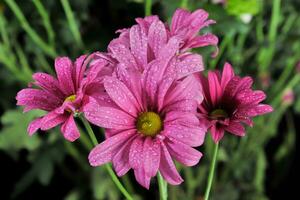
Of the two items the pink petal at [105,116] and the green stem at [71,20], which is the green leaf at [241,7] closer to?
the green stem at [71,20]

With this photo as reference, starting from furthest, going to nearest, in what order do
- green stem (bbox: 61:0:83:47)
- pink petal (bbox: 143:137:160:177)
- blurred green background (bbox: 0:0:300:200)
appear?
blurred green background (bbox: 0:0:300:200) → green stem (bbox: 61:0:83:47) → pink petal (bbox: 143:137:160:177)

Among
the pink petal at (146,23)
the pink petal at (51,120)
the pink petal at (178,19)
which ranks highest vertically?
the pink petal at (146,23)

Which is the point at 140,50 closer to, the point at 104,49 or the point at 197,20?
the point at 197,20

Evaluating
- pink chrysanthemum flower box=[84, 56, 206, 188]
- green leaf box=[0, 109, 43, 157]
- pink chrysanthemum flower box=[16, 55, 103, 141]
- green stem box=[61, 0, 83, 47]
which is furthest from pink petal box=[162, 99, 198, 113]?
green leaf box=[0, 109, 43, 157]

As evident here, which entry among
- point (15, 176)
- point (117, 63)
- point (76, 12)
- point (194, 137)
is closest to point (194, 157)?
point (194, 137)

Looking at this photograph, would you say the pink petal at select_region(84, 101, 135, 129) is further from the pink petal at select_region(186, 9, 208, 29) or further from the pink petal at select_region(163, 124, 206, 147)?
the pink petal at select_region(186, 9, 208, 29)

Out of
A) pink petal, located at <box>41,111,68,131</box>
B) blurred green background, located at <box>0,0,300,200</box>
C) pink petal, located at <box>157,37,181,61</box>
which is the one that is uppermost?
pink petal, located at <box>157,37,181,61</box>

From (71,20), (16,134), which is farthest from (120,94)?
(16,134)

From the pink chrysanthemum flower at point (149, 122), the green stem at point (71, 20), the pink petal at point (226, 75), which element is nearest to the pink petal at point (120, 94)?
the pink chrysanthemum flower at point (149, 122)
